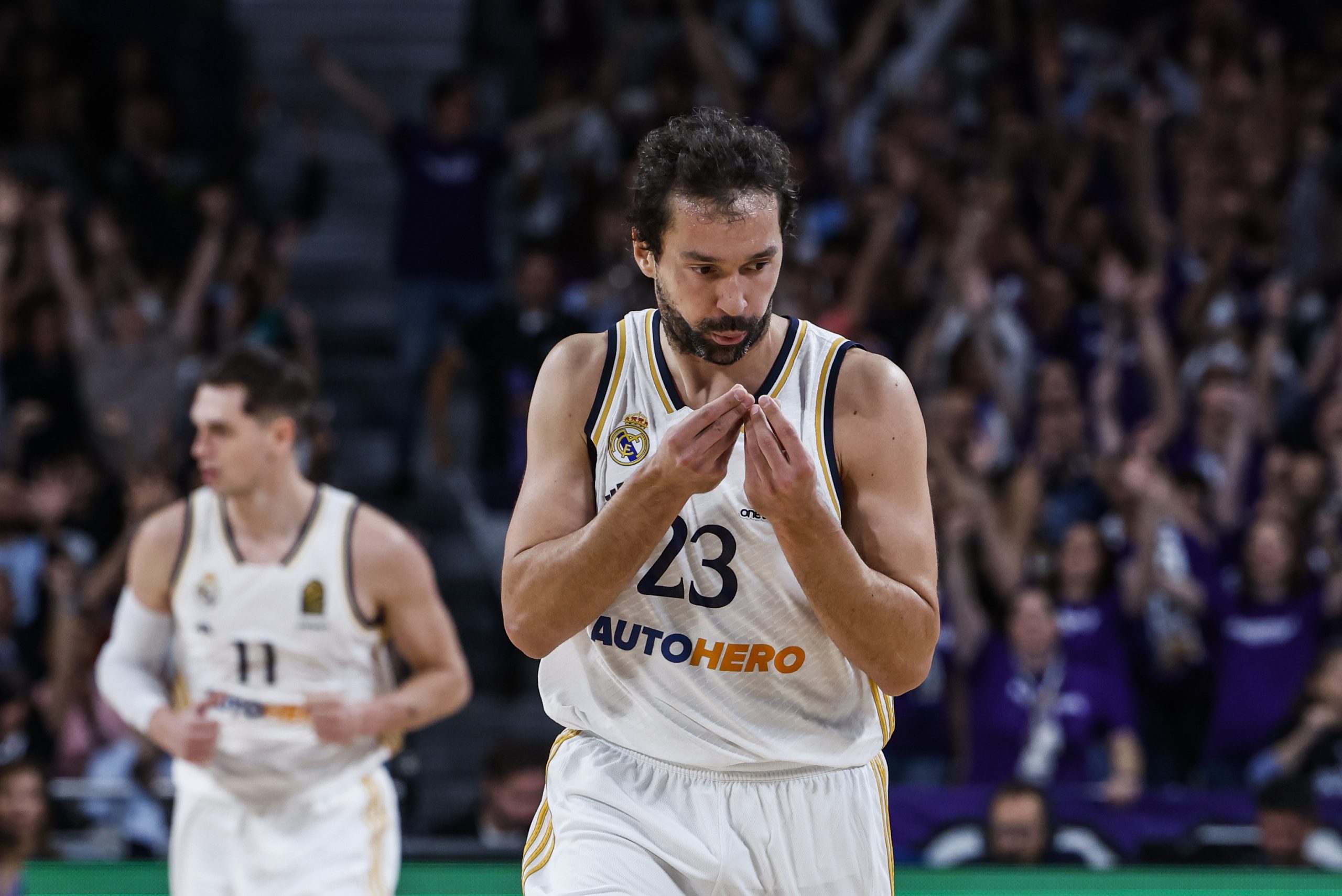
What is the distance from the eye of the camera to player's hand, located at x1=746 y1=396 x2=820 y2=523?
2977mm

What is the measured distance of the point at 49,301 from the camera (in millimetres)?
10641

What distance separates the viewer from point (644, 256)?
3.41 meters

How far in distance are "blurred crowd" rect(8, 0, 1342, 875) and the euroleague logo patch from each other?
4.19 meters

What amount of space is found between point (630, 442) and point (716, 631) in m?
0.44

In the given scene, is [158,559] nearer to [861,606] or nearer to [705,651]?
[705,651]

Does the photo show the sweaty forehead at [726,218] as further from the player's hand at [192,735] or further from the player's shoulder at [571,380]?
the player's hand at [192,735]

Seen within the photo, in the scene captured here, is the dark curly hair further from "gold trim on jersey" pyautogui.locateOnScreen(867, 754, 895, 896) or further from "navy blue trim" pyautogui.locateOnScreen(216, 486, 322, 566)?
"navy blue trim" pyautogui.locateOnScreen(216, 486, 322, 566)

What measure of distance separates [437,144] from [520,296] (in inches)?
53.9

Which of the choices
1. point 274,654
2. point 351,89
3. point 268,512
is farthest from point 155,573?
point 351,89

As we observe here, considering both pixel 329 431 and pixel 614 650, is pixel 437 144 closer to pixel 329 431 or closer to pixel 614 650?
pixel 329 431

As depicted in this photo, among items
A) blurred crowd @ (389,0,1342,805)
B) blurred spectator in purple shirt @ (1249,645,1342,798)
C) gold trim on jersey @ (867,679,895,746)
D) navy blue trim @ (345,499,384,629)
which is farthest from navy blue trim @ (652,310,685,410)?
blurred spectator in purple shirt @ (1249,645,1342,798)

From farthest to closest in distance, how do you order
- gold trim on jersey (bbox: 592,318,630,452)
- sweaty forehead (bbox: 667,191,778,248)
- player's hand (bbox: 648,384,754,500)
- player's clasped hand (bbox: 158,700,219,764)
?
player's clasped hand (bbox: 158,700,219,764), gold trim on jersey (bbox: 592,318,630,452), sweaty forehead (bbox: 667,191,778,248), player's hand (bbox: 648,384,754,500)

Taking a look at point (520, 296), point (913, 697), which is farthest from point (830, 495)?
point (520, 296)

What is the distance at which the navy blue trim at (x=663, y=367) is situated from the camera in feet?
11.4
